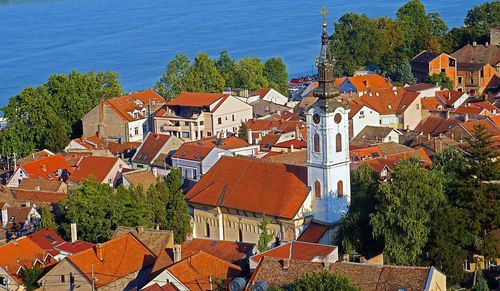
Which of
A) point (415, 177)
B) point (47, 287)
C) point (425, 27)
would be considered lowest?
point (47, 287)

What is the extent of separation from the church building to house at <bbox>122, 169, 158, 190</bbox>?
5.20m

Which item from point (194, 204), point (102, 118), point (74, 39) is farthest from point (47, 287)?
point (74, 39)

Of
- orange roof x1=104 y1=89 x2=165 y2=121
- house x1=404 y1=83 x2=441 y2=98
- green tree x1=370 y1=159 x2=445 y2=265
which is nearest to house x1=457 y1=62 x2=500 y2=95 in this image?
house x1=404 y1=83 x2=441 y2=98

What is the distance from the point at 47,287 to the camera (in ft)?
82.9

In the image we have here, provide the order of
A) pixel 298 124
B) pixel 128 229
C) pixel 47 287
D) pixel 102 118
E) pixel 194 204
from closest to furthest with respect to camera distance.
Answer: pixel 47 287 → pixel 128 229 → pixel 194 204 → pixel 298 124 → pixel 102 118

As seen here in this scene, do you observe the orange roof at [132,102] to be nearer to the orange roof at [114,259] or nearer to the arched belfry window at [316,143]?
the arched belfry window at [316,143]

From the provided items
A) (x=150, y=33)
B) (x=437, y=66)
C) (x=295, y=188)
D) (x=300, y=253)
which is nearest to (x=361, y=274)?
(x=300, y=253)

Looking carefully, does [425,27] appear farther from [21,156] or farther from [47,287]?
[47,287]

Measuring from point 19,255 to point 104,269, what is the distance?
343cm

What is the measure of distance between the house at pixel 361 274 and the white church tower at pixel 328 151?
6438mm

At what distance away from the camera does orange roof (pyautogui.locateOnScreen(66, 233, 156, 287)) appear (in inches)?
978

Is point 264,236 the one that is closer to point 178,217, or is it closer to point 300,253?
point 300,253

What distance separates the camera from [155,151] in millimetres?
41594

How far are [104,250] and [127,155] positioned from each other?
774 inches
